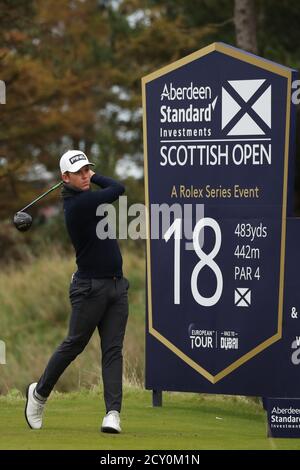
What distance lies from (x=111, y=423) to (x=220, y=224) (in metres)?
2.33

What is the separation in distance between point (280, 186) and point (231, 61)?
121cm

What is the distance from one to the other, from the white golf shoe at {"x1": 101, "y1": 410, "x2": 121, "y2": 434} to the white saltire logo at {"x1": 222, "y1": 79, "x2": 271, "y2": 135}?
285 cm

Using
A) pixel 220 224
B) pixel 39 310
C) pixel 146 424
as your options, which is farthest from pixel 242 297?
pixel 39 310

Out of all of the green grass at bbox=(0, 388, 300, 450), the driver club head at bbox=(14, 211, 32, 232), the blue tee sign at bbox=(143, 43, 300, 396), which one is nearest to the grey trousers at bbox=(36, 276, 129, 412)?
the green grass at bbox=(0, 388, 300, 450)

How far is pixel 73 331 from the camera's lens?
9531mm

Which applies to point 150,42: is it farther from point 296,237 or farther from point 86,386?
point 296,237

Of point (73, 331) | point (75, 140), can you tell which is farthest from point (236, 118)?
point (75, 140)

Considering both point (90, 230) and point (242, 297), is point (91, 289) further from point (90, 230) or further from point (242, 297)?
point (242, 297)

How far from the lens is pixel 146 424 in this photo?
10273mm

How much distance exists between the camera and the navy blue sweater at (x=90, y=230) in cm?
930

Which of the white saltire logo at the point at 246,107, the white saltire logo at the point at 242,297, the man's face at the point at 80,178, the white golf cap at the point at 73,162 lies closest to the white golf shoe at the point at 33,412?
the man's face at the point at 80,178

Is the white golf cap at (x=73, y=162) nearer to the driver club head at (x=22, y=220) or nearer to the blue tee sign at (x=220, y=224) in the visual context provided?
the driver club head at (x=22, y=220)
